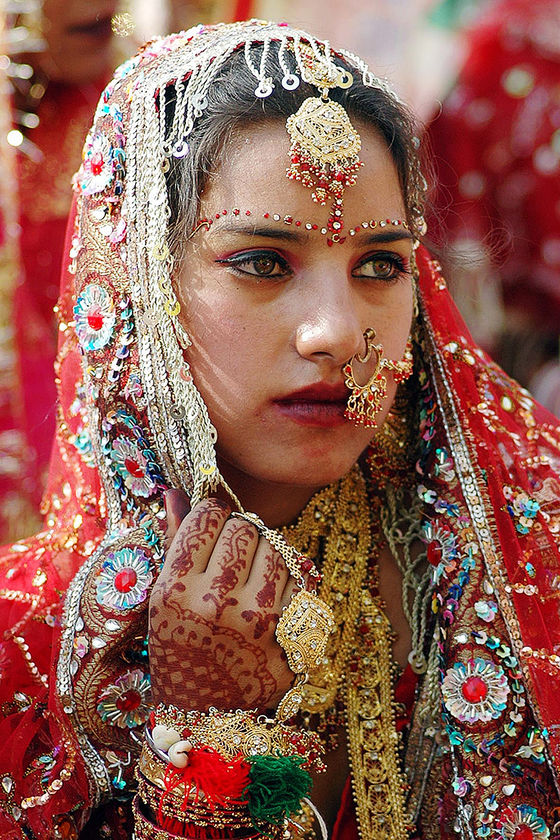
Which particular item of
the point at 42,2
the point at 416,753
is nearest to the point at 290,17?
the point at 42,2

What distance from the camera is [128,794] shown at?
179 cm

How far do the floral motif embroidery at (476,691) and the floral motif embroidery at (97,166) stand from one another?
40.6 inches

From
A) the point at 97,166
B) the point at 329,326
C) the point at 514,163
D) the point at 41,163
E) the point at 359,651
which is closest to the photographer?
the point at 329,326

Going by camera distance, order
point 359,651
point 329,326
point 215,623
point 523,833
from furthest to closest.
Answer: point 359,651, point 523,833, point 329,326, point 215,623

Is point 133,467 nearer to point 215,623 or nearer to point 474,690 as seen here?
point 215,623

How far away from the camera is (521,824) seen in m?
1.76

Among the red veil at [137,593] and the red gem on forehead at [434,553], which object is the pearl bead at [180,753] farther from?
the red gem on forehead at [434,553]

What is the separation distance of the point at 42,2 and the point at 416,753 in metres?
2.35

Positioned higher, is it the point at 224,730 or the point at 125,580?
the point at 125,580

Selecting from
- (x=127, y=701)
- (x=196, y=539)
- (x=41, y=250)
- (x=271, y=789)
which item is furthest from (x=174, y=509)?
(x=41, y=250)

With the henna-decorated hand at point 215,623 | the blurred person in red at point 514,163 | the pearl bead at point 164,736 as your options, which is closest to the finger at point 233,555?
the henna-decorated hand at point 215,623

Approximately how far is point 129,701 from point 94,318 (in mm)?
643

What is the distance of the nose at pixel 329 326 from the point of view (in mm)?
1647

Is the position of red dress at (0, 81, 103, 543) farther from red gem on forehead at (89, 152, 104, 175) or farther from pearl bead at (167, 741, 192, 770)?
pearl bead at (167, 741, 192, 770)
